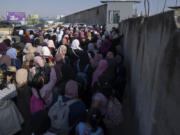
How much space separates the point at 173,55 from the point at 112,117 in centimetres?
135

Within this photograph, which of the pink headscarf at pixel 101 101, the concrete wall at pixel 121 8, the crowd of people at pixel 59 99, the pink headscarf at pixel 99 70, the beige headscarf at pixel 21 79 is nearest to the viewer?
the crowd of people at pixel 59 99

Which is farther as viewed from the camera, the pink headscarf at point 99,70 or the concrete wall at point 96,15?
the concrete wall at point 96,15

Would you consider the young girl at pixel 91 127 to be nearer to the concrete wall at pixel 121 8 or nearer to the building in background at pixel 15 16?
the concrete wall at pixel 121 8

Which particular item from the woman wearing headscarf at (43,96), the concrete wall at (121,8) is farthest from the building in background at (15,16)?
the woman wearing headscarf at (43,96)

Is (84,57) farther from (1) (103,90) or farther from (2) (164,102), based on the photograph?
(2) (164,102)

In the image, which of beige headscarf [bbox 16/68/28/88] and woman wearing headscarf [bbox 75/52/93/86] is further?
woman wearing headscarf [bbox 75/52/93/86]

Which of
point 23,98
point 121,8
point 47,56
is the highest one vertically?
point 121,8

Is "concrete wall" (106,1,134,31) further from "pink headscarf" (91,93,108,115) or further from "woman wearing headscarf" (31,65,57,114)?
"pink headscarf" (91,93,108,115)

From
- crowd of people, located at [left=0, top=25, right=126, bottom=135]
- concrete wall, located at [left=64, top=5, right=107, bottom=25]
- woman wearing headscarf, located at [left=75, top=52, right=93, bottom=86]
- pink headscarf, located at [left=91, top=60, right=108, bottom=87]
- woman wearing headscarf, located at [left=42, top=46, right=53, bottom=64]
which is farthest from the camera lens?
concrete wall, located at [left=64, top=5, right=107, bottom=25]

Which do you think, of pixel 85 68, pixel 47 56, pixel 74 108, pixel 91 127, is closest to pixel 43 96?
pixel 74 108

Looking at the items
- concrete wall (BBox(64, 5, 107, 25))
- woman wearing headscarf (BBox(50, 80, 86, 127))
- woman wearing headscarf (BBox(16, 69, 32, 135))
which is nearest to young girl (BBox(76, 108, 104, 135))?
woman wearing headscarf (BBox(50, 80, 86, 127))

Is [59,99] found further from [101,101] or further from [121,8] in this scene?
[121,8]

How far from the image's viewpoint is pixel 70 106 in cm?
239

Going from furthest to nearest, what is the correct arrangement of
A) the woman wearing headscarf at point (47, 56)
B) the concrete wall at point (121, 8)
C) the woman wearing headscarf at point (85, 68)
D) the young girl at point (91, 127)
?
the concrete wall at point (121, 8)
the woman wearing headscarf at point (47, 56)
the woman wearing headscarf at point (85, 68)
the young girl at point (91, 127)
